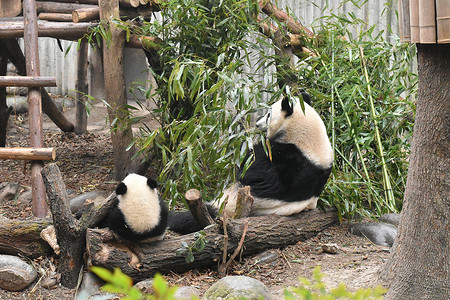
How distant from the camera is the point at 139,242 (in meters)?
3.15

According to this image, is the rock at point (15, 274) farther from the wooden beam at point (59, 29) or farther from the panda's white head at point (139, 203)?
the wooden beam at point (59, 29)

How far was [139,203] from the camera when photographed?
304cm

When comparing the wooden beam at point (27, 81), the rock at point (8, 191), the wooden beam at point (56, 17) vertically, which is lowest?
the rock at point (8, 191)

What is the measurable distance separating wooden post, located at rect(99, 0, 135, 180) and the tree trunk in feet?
9.39

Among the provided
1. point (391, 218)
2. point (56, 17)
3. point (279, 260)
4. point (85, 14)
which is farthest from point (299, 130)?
point (56, 17)

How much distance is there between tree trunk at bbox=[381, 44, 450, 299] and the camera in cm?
219

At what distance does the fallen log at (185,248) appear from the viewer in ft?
9.80

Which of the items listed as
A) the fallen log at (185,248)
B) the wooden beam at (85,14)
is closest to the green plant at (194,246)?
the fallen log at (185,248)

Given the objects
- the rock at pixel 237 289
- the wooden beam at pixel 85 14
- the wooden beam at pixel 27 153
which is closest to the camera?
the rock at pixel 237 289

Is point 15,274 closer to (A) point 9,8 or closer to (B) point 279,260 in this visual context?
(B) point 279,260

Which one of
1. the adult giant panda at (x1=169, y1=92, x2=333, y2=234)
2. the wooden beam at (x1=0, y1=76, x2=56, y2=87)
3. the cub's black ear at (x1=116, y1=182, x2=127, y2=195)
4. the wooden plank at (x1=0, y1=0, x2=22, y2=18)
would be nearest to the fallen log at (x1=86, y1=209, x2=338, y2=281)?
the adult giant panda at (x1=169, y1=92, x2=333, y2=234)

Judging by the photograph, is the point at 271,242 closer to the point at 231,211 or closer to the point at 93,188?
the point at 231,211

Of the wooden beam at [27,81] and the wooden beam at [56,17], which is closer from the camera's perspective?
the wooden beam at [27,81]

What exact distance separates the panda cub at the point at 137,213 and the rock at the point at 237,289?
1.81 ft
